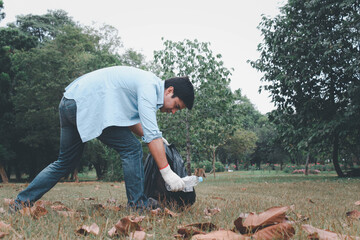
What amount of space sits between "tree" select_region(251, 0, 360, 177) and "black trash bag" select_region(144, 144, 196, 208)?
924 centimetres

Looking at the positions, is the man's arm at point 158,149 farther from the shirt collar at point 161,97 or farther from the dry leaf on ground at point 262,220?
the dry leaf on ground at point 262,220

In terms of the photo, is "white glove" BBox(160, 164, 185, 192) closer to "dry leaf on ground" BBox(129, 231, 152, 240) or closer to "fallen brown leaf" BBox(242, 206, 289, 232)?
"dry leaf on ground" BBox(129, 231, 152, 240)

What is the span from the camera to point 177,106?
3.00m

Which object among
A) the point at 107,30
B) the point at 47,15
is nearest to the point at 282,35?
the point at 107,30

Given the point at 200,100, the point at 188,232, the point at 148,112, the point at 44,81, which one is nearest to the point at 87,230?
the point at 188,232

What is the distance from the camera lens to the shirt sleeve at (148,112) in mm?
2629

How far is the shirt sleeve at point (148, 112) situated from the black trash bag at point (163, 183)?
1.80 ft

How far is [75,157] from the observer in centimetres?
305

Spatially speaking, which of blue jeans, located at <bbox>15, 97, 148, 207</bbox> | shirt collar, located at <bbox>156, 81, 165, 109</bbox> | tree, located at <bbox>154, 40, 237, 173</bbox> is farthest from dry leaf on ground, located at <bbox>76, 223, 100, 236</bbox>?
tree, located at <bbox>154, 40, 237, 173</bbox>

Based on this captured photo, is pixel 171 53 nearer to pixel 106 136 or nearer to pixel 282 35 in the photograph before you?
pixel 282 35

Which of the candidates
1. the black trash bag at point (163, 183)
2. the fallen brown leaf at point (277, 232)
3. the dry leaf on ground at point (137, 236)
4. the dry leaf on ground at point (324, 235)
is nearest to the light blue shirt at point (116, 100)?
the black trash bag at point (163, 183)

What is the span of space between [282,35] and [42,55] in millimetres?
13504

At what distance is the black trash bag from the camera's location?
123 inches

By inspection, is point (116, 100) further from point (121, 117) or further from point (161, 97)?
point (161, 97)
